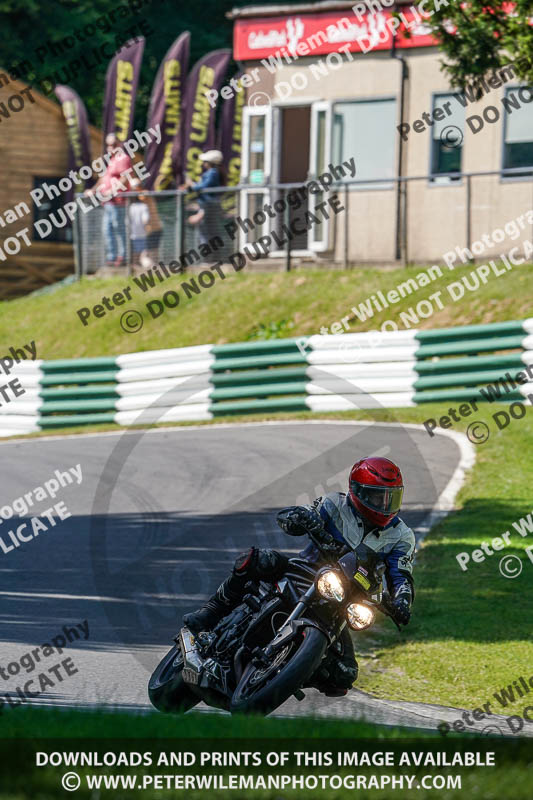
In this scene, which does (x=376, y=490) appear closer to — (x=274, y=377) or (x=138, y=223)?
(x=274, y=377)

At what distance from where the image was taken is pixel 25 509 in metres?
13.3

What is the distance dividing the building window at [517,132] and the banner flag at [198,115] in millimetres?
7868

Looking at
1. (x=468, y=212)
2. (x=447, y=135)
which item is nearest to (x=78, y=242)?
(x=447, y=135)

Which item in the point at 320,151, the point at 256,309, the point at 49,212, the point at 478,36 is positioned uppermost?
the point at 478,36

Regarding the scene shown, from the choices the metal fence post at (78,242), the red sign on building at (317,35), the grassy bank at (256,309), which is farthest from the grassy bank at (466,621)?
the metal fence post at (78,242)

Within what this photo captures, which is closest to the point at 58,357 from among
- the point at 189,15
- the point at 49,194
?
the point at 49,194

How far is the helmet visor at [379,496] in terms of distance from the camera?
22.3ft

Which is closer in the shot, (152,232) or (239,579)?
(239,579)

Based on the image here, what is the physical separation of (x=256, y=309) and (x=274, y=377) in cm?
409

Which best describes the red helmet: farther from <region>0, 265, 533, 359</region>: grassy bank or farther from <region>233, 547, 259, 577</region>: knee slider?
<region>0, 265, 533, 359</region>: grassy bank

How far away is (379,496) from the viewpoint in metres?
6.79

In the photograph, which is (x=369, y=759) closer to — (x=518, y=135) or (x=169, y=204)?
(x=518, y=135)

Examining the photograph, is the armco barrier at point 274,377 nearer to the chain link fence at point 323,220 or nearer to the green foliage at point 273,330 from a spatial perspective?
the green foliage at point 273,330

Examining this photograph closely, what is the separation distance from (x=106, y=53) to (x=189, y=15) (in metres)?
5.88
